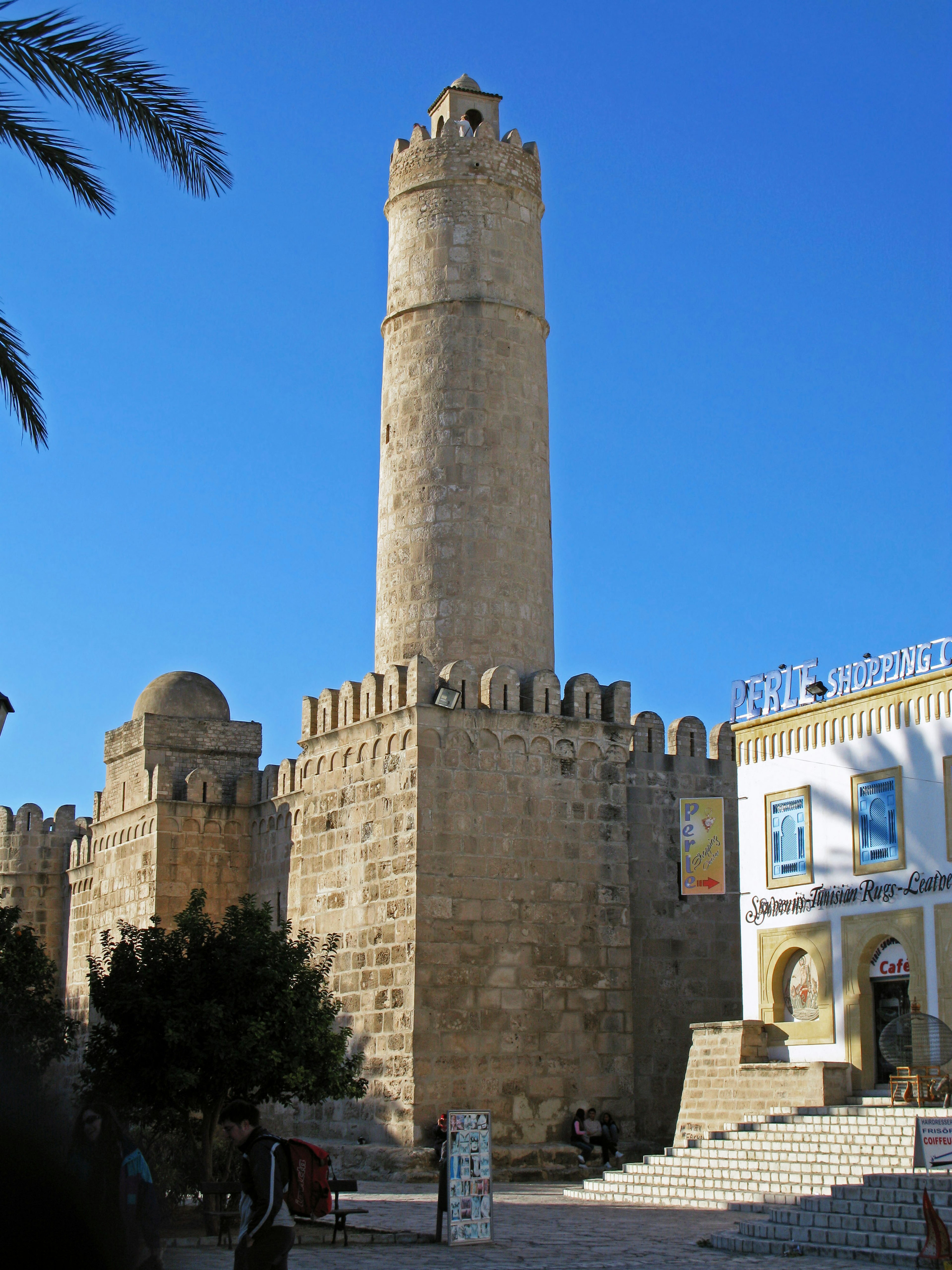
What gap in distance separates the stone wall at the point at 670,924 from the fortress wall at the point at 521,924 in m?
0.76

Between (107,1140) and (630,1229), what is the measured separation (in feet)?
21.8

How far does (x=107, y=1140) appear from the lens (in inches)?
258

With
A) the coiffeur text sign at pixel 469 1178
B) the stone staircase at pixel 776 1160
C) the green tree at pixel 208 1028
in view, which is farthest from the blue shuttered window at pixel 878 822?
the coiffeur text sign at pixel 469 1178

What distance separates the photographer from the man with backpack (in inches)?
261

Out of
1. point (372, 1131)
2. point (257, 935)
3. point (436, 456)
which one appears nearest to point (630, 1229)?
point (257, 935)

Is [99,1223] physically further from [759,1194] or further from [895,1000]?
[895,1000]

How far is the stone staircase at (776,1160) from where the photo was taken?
13.1 metres

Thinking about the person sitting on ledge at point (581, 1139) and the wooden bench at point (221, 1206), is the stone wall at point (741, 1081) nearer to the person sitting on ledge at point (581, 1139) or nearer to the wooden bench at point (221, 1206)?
the person sitting on ledge at point (581, 1139)

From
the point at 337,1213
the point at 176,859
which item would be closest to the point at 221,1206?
the point at 337,1213

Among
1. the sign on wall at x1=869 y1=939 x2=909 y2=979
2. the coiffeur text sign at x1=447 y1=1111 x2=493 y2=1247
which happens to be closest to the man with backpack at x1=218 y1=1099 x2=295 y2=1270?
the coiffeur text sign at x1=447 y1=1111 x2=493 y2=1247

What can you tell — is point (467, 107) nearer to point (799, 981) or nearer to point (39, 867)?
Answer: point (799, 981)

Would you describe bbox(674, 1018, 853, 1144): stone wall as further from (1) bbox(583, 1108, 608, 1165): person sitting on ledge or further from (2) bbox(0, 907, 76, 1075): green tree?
(2) bbox(0, 907, 76, 1075): green tree

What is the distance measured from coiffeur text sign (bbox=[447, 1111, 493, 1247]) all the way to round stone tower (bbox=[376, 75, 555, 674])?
682 cm

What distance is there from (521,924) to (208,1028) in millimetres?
5223
